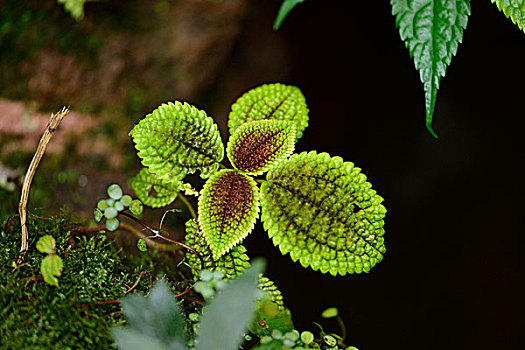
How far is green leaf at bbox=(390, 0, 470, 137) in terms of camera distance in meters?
0.77

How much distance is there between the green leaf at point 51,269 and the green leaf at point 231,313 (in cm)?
25

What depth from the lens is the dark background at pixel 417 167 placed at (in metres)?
1.16

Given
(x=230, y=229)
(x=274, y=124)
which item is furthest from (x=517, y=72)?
(x=230, y=229)

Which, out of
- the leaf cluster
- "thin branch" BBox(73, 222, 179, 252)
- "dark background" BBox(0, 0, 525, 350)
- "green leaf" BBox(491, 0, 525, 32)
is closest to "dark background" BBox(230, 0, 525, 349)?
"dark background" BBox(0, 0, 525, 350)

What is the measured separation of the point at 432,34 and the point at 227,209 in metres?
0.45

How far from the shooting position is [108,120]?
4.00 ft

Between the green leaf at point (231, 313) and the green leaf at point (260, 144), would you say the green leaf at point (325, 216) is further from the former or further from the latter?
the green leaf at point (231, 313)

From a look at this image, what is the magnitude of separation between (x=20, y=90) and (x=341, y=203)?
82 centimetres

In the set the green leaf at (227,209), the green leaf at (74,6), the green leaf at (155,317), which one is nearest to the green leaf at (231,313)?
the green leaf at (155,317)

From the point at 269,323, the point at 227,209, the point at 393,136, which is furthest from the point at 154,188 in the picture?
the point at 393,136

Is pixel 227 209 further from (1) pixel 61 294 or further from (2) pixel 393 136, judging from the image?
(2) pixel 393 136

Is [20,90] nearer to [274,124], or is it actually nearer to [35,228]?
[35,228]

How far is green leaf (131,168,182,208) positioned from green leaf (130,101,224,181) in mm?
118

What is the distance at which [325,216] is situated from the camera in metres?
0.66
